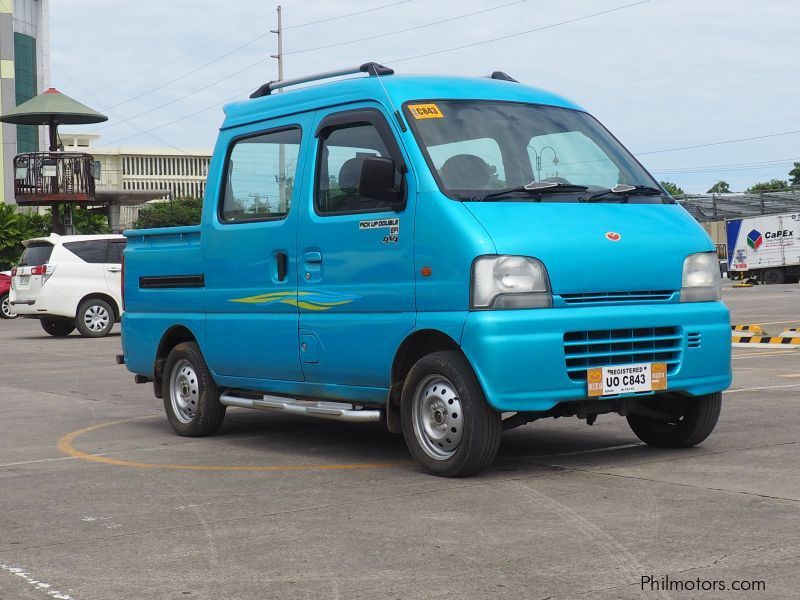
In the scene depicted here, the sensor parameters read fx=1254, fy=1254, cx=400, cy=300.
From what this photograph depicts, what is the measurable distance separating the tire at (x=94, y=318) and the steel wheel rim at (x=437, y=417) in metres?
17.4

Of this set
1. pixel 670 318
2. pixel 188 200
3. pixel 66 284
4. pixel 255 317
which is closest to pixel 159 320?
pixel 255 317

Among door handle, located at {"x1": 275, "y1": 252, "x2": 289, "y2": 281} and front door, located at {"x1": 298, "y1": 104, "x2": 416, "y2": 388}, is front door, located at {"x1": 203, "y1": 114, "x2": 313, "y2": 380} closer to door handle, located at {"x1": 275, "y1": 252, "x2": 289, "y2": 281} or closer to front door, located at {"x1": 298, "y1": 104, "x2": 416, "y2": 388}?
door handle, located at {"x1": 275, "y1": 252, "x2": 289, "y2": 281}

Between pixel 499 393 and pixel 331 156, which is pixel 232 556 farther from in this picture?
pixel 331 156

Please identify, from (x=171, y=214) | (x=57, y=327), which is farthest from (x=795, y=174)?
(x=57, y=327)

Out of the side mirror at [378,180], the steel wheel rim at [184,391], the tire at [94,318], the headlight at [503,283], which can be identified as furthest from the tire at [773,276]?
the headlight at [503,283]

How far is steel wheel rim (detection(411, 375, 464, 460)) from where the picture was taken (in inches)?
275

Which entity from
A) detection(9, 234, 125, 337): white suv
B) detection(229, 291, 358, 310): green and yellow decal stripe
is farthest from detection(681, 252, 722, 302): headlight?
detection(9, 234, 125, 337): white suv

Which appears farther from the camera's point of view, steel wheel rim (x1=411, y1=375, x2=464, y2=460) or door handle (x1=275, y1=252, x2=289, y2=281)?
door handle (x1=275, y1=252, x2=289, y2=281)

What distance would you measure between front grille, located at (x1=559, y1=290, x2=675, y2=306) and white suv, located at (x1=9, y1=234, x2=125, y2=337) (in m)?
17.6

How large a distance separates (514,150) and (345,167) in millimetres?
1063

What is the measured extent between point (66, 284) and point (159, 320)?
47.2 feet

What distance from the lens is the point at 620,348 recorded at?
706 cm

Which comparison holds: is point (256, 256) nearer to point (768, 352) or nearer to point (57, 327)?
A: point (768, 352)

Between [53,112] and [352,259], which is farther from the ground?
[53,112]
